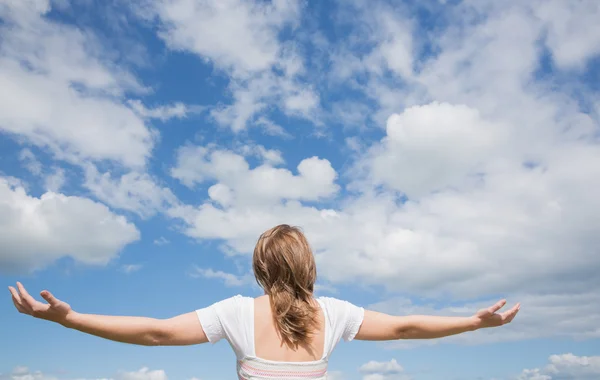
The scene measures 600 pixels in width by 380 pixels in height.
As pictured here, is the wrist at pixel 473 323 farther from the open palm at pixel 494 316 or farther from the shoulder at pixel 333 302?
the shoulder at pixel 333 302

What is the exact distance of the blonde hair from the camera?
6863 millimetres

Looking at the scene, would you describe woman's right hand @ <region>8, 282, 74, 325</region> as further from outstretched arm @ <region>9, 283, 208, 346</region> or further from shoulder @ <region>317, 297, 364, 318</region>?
shoulder @ <region>317, 297, 364, 318</region>

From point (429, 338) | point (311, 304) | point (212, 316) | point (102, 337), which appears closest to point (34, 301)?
point (102, 337)

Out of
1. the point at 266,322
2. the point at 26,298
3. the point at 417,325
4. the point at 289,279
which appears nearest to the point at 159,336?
the point at 266,322

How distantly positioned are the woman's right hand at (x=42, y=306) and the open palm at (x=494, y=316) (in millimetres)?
5295

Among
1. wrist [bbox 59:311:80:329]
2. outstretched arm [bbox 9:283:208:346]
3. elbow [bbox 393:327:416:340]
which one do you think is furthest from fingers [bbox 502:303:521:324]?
wrist [bbox 59:311:80:329]

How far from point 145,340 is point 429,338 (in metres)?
3.74

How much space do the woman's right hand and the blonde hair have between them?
2.25m

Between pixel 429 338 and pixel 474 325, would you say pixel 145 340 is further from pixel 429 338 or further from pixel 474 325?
pixel 474 325

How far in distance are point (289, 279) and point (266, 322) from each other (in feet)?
1.91

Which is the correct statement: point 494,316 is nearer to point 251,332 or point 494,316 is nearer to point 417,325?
point 417,325

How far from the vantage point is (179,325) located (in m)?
6.77

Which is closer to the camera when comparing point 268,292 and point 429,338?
point 268,292

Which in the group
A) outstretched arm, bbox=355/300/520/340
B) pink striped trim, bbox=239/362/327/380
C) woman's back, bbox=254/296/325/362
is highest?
outstretched arm, bbox=355/300/520/340
